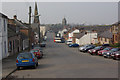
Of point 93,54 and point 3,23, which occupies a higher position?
point 3,23

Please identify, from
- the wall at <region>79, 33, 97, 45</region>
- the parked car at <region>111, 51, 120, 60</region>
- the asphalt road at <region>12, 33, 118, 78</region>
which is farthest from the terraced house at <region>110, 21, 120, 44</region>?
the asphalt road at <region>12, 33, 118, 78</region>

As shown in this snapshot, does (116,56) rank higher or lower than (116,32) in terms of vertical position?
lower

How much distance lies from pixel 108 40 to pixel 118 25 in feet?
26.3

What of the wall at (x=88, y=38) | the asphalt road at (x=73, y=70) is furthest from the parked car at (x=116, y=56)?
the wall at (x=88, y=38)

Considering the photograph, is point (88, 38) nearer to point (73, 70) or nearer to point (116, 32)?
point (116, 32)

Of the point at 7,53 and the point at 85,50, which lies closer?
the point at 7,53

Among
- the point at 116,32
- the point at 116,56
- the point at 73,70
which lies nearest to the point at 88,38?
the point at 116,32

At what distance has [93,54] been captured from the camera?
117 ft

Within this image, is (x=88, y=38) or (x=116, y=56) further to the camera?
(x=88, y=38)

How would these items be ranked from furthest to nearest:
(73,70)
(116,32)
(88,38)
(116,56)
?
(88,38) → (116,32) → (116,56) → (73,70)

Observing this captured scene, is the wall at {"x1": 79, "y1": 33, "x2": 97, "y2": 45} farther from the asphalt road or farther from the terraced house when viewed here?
the asphalt road

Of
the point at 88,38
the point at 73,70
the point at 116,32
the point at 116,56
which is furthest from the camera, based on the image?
the point at 88,38

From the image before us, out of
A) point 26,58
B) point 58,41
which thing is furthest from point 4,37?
point 58,41

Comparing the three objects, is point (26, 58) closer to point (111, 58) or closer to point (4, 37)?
point (4, 37)
